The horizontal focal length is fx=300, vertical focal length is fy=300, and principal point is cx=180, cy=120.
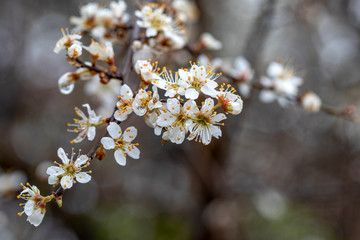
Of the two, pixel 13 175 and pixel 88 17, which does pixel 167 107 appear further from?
pixel 13 175

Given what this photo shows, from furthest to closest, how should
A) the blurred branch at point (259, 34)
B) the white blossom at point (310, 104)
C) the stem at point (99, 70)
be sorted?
1. the blurred branch at point (259, 34)
2. the white blossom at point (310, 104)
3. the stem at point (99, 70)

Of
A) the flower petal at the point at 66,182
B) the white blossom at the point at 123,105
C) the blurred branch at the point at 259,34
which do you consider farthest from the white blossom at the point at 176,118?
the blurred branch at the point at 259,34

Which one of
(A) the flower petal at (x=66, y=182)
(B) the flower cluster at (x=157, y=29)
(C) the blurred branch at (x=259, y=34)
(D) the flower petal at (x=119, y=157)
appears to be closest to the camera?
(A) the flower petal at (x=66, y=182)

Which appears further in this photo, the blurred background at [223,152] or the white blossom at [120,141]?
the blurred background at [223,152]

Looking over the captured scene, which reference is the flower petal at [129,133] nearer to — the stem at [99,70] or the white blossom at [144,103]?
the white blossom at [144,103]

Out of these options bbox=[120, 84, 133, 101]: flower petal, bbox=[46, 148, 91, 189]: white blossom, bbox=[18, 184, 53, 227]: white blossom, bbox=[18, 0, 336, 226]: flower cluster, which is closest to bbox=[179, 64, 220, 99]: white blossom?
bbox=[18, 0, 336, 226]: flower cluster

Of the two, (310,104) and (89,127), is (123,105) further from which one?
(310,104)
